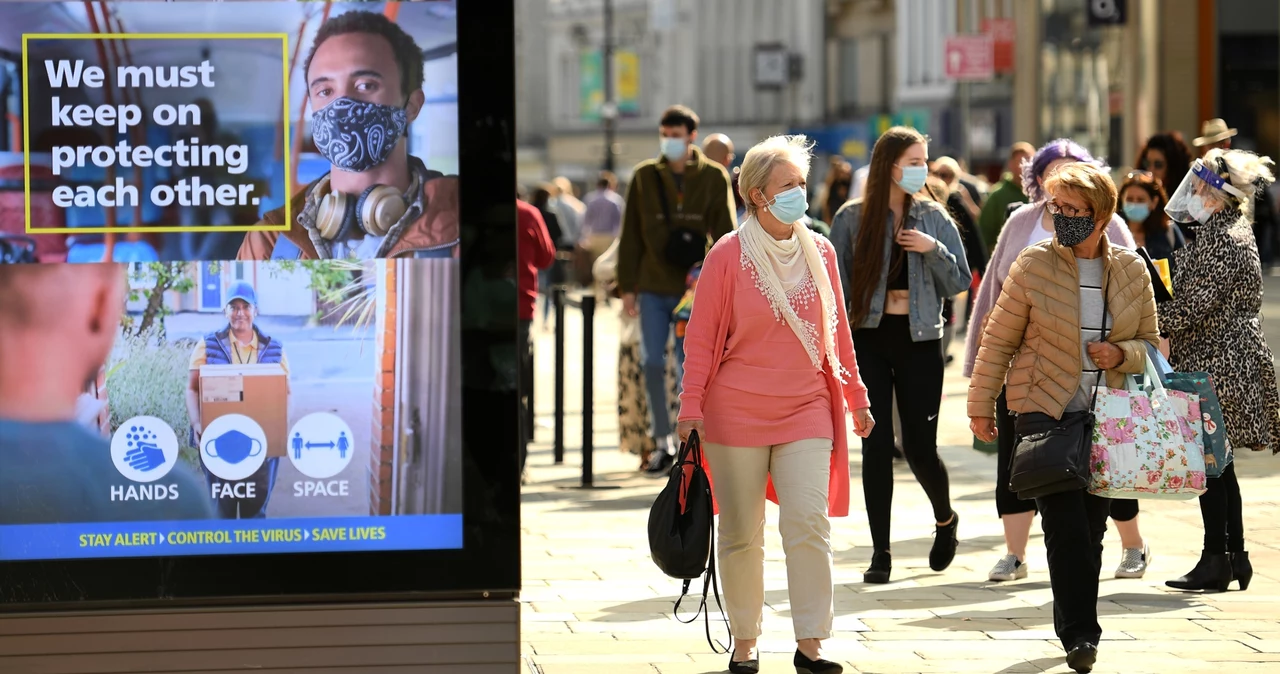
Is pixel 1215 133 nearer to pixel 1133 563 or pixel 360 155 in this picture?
pixel 1133 563

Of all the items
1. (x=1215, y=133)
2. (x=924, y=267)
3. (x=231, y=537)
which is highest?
(x=1215, y=133)

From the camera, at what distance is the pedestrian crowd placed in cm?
668

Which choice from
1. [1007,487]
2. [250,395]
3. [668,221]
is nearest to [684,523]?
[250,395]

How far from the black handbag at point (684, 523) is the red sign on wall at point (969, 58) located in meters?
26.9

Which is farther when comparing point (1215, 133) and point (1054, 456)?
point (1215, 133)

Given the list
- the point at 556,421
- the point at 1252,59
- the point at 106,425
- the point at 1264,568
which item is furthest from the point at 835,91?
the point at 106,425

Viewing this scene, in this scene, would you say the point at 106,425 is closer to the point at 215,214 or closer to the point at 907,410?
the point at 215,214

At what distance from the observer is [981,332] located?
8352 millimetres

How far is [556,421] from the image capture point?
43.2 ft

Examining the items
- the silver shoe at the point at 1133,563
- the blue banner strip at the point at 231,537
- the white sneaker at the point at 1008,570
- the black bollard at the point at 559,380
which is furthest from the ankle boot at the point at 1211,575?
the black bollard at the point at 559,380

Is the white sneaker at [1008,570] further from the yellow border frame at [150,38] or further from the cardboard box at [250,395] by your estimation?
the yellow border frame at [150,38]

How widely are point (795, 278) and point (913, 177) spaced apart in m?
1.98

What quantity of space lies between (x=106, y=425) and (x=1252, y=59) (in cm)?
3209

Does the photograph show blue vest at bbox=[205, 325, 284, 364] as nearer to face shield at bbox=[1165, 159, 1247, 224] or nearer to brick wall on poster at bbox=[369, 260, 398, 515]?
brick wall on poster at bbox=[369, 260, 398, 515]
